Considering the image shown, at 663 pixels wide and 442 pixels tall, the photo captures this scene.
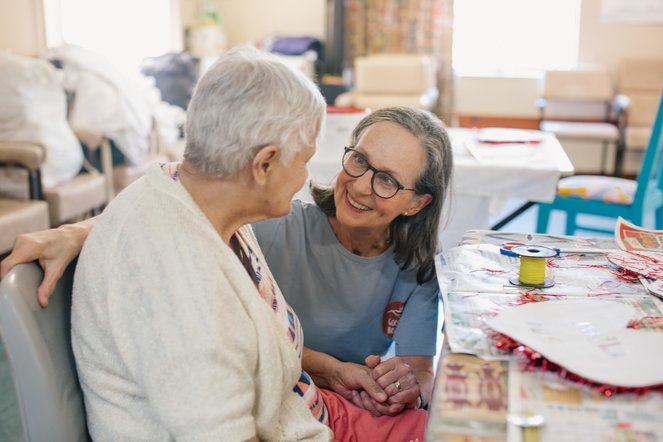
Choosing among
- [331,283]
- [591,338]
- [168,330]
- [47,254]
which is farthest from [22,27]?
[591,338]

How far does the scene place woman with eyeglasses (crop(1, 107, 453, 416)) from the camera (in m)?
1.57

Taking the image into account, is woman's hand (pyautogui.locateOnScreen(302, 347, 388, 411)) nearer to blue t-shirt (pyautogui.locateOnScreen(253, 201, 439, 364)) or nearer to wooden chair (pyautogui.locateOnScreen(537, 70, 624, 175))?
blue t-shirt (pyautogui.locateOnScreen(253, 201, 439, 364))

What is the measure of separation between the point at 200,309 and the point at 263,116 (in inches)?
11.4

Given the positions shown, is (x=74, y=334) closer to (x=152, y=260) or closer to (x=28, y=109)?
(x=152, y=260)

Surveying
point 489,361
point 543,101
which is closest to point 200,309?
point 489,361

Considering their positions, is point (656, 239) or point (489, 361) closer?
point (489, 361)

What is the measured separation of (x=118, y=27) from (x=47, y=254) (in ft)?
18.2

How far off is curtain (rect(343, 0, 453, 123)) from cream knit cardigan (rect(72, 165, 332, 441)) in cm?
652

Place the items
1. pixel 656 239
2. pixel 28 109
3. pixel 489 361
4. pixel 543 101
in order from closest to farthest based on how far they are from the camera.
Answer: pixel 489 361, pixel 656 239, pixel 28 109, pixel 543 101

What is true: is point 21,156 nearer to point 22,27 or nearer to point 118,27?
point 22,27

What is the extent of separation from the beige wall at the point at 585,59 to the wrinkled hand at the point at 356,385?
6.03 m

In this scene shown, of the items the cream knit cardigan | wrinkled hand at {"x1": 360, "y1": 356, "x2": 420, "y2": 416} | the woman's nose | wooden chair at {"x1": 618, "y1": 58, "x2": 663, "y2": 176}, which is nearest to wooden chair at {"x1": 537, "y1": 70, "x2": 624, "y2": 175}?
wooden chair at {"x1": 618, "y1": 58, "x2": 663, "y2": 176}

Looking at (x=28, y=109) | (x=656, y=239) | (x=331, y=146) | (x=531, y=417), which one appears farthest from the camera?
(x=28, y=109)

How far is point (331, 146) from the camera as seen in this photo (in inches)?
102
